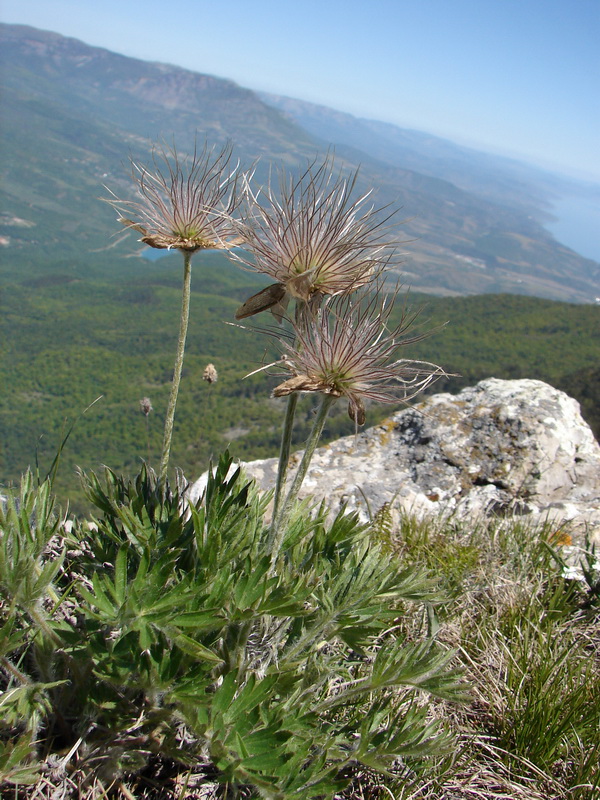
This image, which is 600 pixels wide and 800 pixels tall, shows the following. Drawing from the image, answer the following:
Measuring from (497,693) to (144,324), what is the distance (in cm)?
13854

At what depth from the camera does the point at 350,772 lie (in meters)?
2.36

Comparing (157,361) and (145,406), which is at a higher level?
(145,406)

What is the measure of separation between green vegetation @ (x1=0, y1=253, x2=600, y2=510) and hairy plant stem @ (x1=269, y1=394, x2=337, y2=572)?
26.3m

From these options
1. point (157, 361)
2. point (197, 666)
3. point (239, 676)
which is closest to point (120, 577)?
point (197, 666)

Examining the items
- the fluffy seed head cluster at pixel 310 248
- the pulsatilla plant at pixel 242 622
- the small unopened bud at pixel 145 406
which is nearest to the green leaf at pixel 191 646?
the pulsatilla plant at pixel 242 622

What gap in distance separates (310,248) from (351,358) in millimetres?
506

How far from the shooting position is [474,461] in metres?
5.79

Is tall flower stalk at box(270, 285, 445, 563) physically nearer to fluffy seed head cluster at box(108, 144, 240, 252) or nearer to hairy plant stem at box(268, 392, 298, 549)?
hairy plant stem at box(268, 392, 298, 549)

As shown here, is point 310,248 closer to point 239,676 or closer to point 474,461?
point 239,676

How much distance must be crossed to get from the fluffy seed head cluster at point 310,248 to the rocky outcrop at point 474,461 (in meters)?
2.88

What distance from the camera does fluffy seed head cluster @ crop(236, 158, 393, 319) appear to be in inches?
86.5

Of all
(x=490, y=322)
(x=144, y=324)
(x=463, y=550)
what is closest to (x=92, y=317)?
(x=144, y=324)

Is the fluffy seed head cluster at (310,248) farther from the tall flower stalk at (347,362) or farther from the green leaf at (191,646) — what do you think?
the green leaf at (191,646)

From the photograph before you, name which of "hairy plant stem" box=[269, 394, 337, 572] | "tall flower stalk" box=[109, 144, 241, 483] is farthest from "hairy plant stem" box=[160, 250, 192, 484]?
"hairy plant stem" box=[269, 394, 337, 572]
